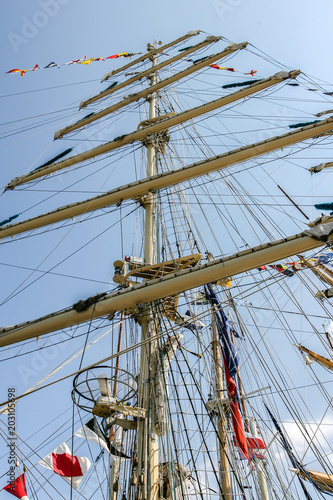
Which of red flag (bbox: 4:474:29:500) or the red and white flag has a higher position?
the red and white flag

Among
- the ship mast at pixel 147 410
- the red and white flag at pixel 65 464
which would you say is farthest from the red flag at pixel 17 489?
the ship mast at pixel 147 410

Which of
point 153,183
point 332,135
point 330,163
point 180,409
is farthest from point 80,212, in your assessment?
point 330,163

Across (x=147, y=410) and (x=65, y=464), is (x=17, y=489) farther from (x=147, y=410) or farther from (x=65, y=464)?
(x=147, y=410)

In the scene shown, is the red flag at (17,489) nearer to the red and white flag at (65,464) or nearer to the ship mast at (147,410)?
the red and white flag at (65,464)

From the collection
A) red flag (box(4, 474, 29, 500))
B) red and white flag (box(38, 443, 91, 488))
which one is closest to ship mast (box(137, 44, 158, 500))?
red flag (box(4, 474, 29, 500))

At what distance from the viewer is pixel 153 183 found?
450 inches

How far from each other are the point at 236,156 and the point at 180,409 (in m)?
6.74

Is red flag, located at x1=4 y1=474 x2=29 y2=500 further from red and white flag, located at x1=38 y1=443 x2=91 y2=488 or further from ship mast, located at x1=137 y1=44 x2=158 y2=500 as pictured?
ship mast, located at x1=137 y1=44 x2=158 y2=500

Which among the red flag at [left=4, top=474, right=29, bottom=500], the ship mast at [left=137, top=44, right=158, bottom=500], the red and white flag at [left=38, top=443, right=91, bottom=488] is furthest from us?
the red and white flag at [left=38, top=443, right=91, bottom=488]

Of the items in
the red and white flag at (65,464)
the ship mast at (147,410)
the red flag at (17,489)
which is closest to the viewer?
the ship mast at (147,410)

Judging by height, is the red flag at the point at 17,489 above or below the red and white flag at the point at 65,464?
below

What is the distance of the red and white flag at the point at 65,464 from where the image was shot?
31.7ft

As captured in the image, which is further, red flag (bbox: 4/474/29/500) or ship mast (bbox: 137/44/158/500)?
red flag (bbox: 4/474/29/500)

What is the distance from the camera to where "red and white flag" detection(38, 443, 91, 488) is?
→ 965 centimetres
